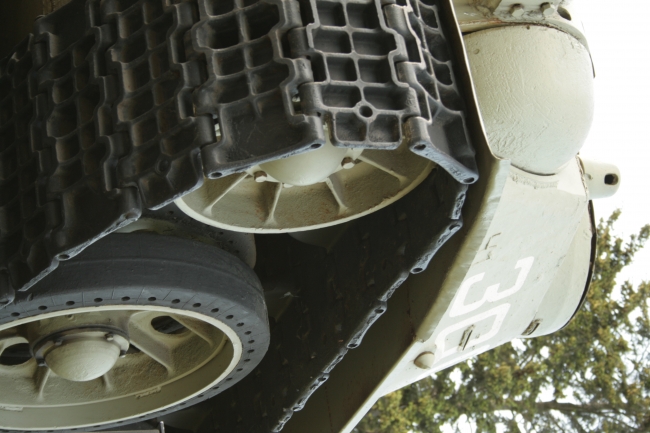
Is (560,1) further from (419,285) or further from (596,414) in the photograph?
(596,414)

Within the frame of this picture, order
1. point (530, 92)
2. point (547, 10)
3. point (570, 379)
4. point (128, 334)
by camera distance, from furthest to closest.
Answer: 1. point (570, 379)
2. point (128, 334)
3. point (547, 10)
4. point (530, 92)

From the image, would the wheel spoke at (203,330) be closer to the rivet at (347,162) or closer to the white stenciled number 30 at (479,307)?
the white stenciled number 30 at (479,307)

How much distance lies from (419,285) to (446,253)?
301 millimetres

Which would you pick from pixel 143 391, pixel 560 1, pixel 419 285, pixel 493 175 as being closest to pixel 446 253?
pixel 419 285

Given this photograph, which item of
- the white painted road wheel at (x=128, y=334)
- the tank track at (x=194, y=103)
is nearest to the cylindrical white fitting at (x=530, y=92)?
the tank track at (x=194, y=103)

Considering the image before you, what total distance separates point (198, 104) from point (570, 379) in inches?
344

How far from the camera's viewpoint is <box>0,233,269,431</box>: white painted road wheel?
323 centimetres

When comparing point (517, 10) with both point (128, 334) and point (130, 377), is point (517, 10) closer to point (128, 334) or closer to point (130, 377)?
point (128, 334)

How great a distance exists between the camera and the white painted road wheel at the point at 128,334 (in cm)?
323

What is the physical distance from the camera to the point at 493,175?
3010mm

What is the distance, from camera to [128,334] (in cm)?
380

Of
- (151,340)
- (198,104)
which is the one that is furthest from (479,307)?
(198,104)

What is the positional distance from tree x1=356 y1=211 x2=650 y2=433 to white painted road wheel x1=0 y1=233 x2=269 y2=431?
5831 millimetres

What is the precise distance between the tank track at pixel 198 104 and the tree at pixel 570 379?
725cm
